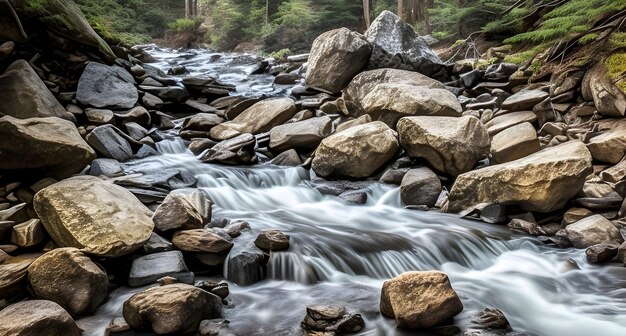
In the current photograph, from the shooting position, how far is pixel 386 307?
372 cm

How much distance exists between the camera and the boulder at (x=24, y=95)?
6.88 m

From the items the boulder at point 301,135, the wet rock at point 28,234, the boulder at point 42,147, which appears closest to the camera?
the wet rock at point 28,234

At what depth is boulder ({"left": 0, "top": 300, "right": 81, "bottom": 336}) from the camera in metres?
3.03

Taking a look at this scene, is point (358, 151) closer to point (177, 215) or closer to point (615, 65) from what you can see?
point (177, 215)

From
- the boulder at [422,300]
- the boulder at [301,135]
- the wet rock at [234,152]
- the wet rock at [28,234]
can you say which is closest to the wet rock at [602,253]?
the boulder at [422,300]

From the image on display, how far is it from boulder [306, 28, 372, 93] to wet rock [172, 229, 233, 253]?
717cm

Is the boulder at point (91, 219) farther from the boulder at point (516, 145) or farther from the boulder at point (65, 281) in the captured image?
the boulder at point (516, 145)

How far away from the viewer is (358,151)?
24.3 ft

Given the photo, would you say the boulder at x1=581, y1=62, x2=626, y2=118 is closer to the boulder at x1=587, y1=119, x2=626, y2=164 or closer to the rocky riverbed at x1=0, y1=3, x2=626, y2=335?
the rocky riverbed at x1=0, y1=3, x2=626, y2=335

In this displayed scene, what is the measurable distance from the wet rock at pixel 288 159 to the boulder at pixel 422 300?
4839mm

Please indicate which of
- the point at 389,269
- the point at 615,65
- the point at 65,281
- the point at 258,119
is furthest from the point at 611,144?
the point at 65,281

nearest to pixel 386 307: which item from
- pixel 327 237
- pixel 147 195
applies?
pixel 327 237

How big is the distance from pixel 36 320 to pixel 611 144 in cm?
717

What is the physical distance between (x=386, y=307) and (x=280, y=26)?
72.7 feet
